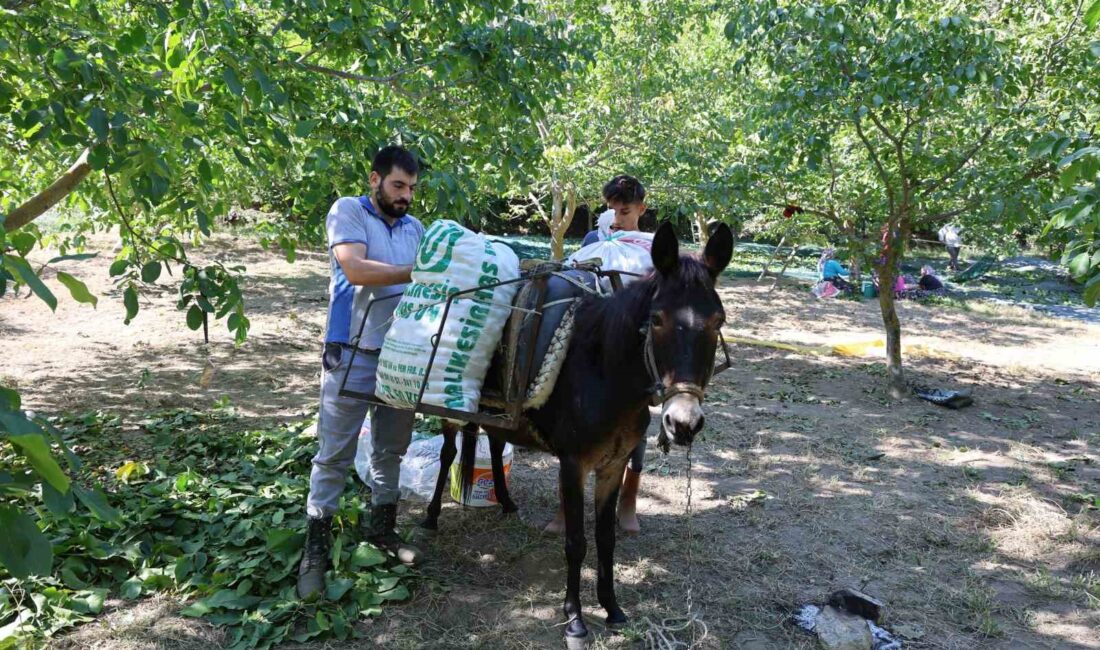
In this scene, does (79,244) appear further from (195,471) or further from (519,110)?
(519,110)

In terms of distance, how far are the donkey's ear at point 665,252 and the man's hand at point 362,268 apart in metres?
1.11

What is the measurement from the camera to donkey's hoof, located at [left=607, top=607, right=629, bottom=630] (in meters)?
3.09

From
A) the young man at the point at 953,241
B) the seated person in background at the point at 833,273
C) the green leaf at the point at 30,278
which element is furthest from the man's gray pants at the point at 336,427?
the young man at the point at 953,241

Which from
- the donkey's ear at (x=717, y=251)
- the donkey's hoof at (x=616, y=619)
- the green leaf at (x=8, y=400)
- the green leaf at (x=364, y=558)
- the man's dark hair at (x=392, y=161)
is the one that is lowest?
the donkey's hoof at (x=616, y=619)

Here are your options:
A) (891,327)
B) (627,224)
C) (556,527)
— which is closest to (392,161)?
(627,224)

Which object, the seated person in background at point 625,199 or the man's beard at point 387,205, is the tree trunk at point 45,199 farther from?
the seated person in background at point 625,199

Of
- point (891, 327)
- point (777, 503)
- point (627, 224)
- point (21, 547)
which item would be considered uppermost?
point (627, 224)

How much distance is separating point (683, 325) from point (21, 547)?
1933mm

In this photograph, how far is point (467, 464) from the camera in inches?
163

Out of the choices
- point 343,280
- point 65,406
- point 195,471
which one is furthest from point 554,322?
point 65,406

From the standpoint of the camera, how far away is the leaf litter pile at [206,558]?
2.87 metres

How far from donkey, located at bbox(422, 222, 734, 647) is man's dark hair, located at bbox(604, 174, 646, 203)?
0.92 metres

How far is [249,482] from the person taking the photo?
414cm

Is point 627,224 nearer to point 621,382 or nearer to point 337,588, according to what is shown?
point 621,382
